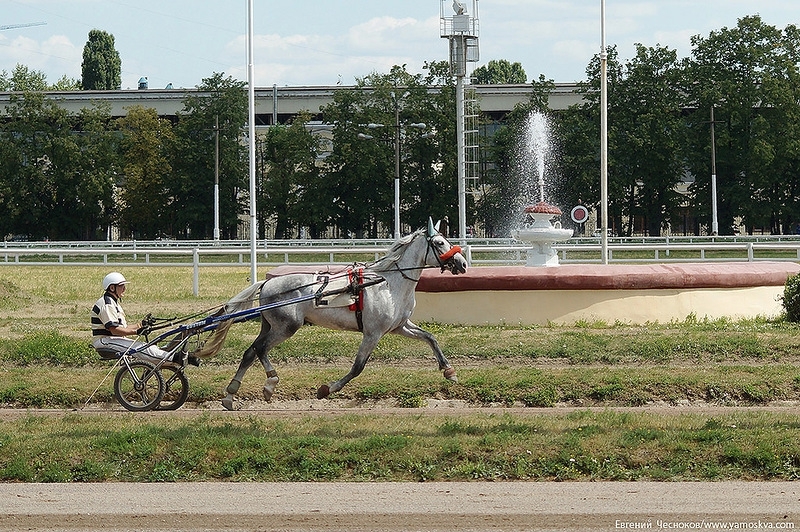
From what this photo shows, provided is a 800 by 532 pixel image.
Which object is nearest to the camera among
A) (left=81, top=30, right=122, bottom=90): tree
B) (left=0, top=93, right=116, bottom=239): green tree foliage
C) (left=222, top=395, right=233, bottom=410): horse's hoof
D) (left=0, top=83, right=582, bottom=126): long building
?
(left=222, top=395, right=233, bottom=410): horse's hoof

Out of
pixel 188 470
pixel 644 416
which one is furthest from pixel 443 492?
pixel 644 416

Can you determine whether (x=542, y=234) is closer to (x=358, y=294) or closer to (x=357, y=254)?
(x=358, y=294)

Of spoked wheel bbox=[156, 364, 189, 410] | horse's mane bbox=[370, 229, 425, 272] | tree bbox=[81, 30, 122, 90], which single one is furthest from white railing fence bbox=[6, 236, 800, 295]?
tree bbox=[81, 30, 122, 90]

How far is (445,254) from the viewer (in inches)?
466

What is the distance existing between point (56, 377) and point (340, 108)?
5358 cm

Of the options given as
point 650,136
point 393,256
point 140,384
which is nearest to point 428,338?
point 393,256

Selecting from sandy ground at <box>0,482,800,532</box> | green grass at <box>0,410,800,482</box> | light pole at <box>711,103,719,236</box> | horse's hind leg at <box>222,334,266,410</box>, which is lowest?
sandy ground at <box>0,482,800,532</box>

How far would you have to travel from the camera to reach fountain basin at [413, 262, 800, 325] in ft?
59.6

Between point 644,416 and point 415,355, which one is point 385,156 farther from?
point 644,416

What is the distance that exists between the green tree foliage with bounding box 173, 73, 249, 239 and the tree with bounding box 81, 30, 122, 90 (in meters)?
48.2

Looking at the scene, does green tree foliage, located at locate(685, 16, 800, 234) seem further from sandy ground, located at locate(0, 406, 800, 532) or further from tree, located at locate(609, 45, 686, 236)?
sandy ground, located at locate(0, 406, 800, 532)

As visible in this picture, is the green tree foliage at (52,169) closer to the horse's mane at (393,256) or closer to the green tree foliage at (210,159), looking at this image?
the green tree foliage at (210,159)

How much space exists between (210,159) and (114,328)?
56579 millimetres

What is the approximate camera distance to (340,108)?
66938 millimetres
